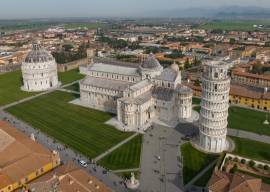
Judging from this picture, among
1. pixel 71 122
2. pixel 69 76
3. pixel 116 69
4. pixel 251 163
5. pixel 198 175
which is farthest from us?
pixel 69 76

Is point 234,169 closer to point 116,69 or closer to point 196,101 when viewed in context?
point 196,101

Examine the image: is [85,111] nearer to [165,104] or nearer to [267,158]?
[165,104]

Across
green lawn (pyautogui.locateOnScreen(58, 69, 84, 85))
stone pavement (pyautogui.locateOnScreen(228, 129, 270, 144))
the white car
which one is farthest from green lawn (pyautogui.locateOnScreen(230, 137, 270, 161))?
green lawn (pyautogui.locateOnScreen(58, 69, 84, 85))

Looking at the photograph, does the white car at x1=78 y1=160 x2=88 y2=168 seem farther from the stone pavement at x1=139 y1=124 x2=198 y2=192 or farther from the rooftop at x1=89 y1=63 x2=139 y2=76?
the rooftop at x1=89 y1=63 x2=139 y2=76

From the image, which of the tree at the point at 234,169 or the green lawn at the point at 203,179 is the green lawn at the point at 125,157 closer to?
the green lawn at the point at 203,179

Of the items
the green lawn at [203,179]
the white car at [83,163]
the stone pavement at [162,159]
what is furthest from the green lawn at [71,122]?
the green lawn at [203,179]

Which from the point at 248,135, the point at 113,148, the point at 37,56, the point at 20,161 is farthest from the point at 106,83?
the point at 20,161
